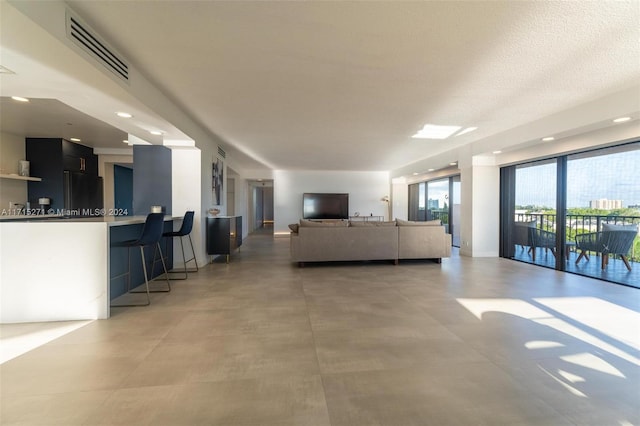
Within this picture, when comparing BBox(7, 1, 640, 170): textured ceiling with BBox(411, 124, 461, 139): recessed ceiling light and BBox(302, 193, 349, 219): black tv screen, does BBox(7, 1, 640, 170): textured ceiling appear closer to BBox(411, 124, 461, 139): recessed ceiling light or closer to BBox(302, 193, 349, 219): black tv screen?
BBox(411, 124, 461, 139): recessed ceiling light

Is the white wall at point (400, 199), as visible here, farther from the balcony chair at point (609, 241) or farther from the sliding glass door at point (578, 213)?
the balcony chair at point (609, 241)

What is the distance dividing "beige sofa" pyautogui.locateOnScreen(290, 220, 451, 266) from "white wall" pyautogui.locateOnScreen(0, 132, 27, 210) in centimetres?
570

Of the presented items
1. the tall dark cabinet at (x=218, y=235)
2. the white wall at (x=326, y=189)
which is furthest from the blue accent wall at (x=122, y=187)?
the white wall at (x=326, y=189)

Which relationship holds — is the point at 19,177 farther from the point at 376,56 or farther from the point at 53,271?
the point at 376,56

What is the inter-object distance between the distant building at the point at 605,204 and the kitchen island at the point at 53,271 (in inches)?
255

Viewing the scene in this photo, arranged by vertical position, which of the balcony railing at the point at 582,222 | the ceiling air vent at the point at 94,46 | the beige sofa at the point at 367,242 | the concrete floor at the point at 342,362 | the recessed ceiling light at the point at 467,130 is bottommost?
the concrete floor at the point at 342,362

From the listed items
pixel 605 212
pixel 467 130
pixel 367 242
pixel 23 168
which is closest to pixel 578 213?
pixel 605 212

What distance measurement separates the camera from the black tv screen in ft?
33.5

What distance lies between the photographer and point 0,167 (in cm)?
526

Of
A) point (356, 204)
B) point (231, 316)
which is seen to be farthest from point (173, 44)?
point (356, 204)

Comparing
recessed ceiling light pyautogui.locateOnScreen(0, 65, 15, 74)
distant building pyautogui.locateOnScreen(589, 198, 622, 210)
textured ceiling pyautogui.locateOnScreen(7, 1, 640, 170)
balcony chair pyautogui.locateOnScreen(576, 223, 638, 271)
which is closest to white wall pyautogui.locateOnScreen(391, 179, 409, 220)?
balcony chair pyautogui.locateOnScreen(576, 223, 638, 271)

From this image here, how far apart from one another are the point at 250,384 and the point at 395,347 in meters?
1.10

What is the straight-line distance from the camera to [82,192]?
648cm

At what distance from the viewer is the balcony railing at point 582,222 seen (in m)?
3.89
